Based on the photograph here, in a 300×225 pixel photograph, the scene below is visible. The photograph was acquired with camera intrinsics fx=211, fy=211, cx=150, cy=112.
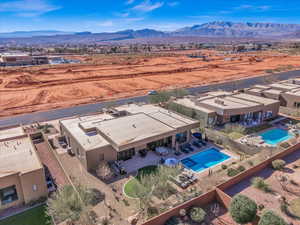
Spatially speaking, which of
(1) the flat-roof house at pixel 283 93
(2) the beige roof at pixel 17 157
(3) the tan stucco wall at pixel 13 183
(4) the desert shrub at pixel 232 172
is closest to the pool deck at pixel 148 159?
(4) the desert shrub at pixel 232 172

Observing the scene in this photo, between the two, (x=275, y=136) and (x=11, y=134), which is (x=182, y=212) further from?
(x=11, y=134)

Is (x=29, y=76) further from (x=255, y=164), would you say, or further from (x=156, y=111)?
(x=255, y=164)

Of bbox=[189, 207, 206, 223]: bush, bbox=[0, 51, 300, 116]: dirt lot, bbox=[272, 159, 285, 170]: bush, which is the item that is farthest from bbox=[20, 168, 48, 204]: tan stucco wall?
Answer: bbox=[0, 51, 300, 116]: dirt lot

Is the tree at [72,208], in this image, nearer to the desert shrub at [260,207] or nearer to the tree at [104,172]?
the tree at [104,172]

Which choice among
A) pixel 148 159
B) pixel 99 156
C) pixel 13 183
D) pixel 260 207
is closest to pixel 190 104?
pixel 148 159

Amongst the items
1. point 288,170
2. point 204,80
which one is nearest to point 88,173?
point 288,170

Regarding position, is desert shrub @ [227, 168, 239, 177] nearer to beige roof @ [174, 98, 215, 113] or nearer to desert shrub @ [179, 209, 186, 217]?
desert shrub @ [179, 209, 186, 217]

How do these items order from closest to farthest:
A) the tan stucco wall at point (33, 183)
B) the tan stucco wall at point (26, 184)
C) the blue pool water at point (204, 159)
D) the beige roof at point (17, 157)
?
the tan stucco wall at point (26, 184)
the tan stucco wall at point (33, 183)
the beige roof at point (17, 157)
the blue pool water at point (204, 159)
